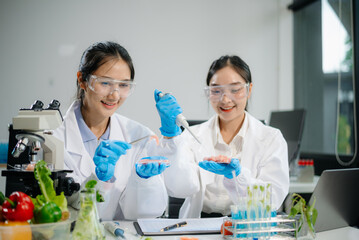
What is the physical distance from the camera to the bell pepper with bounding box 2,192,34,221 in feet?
3.35

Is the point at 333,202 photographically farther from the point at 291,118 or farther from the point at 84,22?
the point at 84,22

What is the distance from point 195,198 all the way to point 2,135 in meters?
2.75

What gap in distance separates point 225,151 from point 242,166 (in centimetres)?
26

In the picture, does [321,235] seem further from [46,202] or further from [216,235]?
[46,202]

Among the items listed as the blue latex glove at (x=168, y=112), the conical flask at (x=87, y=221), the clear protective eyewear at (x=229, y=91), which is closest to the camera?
the conical flask at (x=87, y=221)

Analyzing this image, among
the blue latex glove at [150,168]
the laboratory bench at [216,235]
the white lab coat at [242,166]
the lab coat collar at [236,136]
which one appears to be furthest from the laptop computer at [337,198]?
the lab coat collar at [236,136]

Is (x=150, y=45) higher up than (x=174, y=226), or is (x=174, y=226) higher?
(x=150, y=45)

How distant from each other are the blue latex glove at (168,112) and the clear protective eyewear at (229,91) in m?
0.34

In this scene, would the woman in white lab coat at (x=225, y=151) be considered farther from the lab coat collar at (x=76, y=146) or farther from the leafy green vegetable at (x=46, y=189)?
the leafy green vegetable at (x=46, y=189)

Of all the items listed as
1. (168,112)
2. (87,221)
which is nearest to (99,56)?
(168,112)

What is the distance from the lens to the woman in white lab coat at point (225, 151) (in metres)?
2.04

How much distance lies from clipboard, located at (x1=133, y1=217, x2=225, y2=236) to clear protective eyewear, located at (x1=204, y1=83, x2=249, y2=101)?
804 millimetres

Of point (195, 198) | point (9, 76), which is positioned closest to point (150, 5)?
point (9, 76)

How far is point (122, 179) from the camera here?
82.3 inches
